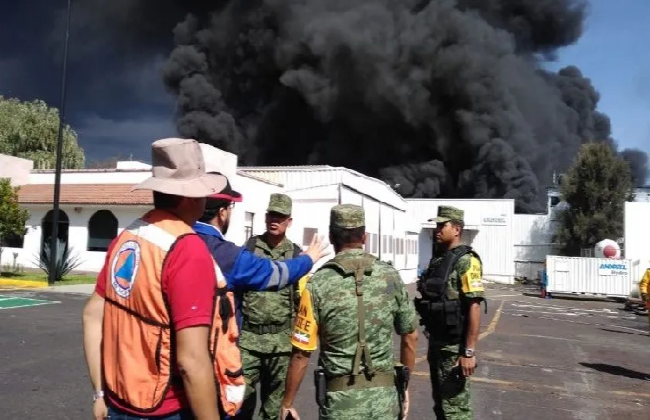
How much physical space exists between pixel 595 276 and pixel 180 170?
22360 mm

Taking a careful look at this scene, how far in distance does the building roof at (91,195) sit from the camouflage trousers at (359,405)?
15922 millimetres

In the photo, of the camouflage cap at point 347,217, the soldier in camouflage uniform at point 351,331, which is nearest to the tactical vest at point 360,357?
the soldier in camouflage uniform at point 351,331

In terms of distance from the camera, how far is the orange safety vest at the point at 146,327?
1.61 metres

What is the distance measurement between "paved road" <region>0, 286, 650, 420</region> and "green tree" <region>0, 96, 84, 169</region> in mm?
26378

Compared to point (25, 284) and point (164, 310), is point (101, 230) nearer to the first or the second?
point (25, 284)

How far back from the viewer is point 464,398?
3451 millimetres

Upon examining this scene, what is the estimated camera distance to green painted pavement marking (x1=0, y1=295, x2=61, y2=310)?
34.8ft

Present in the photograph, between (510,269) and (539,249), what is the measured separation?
6.59 feet

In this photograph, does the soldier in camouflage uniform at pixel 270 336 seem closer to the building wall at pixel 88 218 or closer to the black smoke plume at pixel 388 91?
the building wall at pixel 88 218

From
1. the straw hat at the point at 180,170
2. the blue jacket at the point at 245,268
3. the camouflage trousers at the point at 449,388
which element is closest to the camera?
the straw hat at the point at 180,170

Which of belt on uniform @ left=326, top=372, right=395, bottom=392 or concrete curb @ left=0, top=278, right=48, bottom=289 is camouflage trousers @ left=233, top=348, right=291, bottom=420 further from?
concrete curb @ left=0, top=278, right=48, bottom=289

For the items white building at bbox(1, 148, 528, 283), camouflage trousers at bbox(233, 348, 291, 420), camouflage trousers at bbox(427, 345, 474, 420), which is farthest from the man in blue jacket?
white building at bbox(1, 148, 528, 283)

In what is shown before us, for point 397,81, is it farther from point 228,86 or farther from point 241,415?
point 241,415

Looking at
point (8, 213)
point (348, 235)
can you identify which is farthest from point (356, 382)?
point (8, 213)
